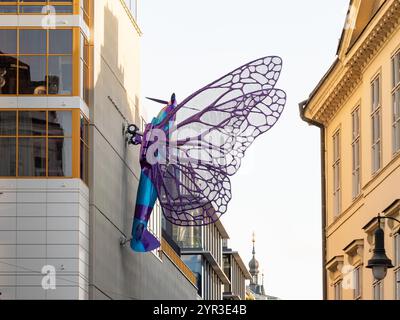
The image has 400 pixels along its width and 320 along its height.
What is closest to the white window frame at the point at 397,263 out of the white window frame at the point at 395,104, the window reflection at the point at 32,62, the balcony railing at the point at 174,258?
the white window frame at the point at 395,104

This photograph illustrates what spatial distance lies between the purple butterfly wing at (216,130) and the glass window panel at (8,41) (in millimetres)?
10567

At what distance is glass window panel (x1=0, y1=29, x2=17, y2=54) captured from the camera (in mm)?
69062

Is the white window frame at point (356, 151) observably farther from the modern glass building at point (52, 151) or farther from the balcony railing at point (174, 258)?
the balcony railing at point (174, 258)

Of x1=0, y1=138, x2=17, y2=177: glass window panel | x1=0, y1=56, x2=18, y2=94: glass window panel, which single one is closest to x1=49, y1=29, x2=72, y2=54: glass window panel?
x1=0, y1=56, x2=18, y2=94: glass window panel

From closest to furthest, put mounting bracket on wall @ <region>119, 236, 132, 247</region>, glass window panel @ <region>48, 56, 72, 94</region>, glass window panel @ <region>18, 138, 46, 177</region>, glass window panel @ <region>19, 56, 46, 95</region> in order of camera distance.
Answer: glass window panel @ <region>18, 138, 46, 177</region>
glass window panel @ <region>19, 56, 46, 95</region>
glass window panel @ <region>48, 56, 72, 94</region>
mounting bracket on wall @ <region>119, 236, 132, 247</region>

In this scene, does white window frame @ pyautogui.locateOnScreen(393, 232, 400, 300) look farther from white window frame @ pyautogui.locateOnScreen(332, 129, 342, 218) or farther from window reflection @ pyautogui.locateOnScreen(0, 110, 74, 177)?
window reflection @ pyautogui.locateOnScreen(0, 110, 74, 177)

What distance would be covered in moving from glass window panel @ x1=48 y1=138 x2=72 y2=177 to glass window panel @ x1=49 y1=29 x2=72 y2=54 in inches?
155

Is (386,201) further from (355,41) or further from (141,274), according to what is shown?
(141,274)

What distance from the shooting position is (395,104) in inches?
1844

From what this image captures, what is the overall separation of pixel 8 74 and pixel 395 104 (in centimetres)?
2625

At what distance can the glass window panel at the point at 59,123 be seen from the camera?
224ft

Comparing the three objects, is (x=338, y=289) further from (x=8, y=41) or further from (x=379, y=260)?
(x=379, y=260)
